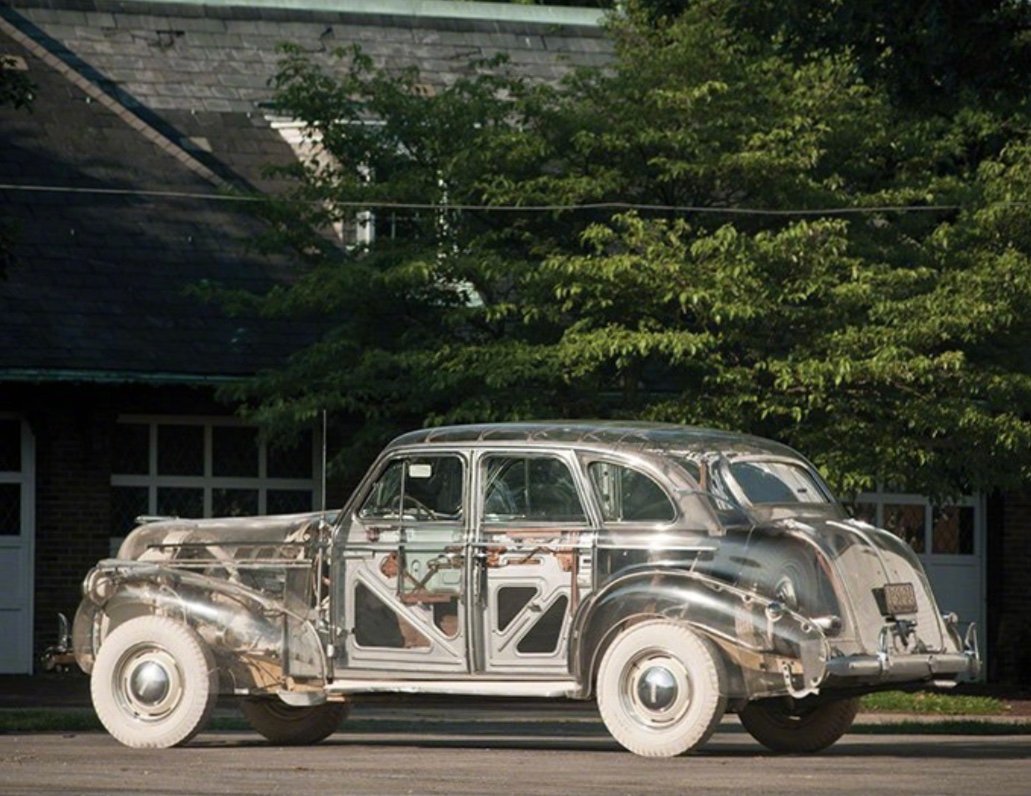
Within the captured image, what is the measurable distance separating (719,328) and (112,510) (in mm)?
7405

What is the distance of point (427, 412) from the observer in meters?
23.9

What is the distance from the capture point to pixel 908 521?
29828mm

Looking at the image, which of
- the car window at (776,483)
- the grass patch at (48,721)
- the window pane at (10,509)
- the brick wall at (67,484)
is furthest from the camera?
the window pane at (10,509)

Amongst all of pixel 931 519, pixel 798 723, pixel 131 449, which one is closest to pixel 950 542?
pixel 931 519

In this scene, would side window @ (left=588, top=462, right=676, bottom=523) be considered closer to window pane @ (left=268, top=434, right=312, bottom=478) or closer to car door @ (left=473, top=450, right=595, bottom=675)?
car door @ (left=473, top=450, right=595, bottom=675)

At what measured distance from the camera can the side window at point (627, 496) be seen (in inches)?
556

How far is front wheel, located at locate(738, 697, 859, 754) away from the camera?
15.0 metres

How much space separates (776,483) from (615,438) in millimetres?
954

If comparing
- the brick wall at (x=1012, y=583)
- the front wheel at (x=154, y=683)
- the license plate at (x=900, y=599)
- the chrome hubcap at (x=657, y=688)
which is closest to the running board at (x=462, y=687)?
the chrome hubcap at (x=657, y=688)

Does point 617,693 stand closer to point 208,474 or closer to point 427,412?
point 427,412

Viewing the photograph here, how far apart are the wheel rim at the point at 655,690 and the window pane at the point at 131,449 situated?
1408 cm

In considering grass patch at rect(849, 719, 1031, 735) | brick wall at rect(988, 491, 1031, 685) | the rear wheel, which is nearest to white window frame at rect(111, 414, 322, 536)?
brick wall at rect(988, 491, 1031, 685)

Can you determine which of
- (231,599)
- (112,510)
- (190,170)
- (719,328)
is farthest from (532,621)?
(190,170)

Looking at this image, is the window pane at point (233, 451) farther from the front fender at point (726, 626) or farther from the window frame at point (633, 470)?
the front fender at point (726, 626)
